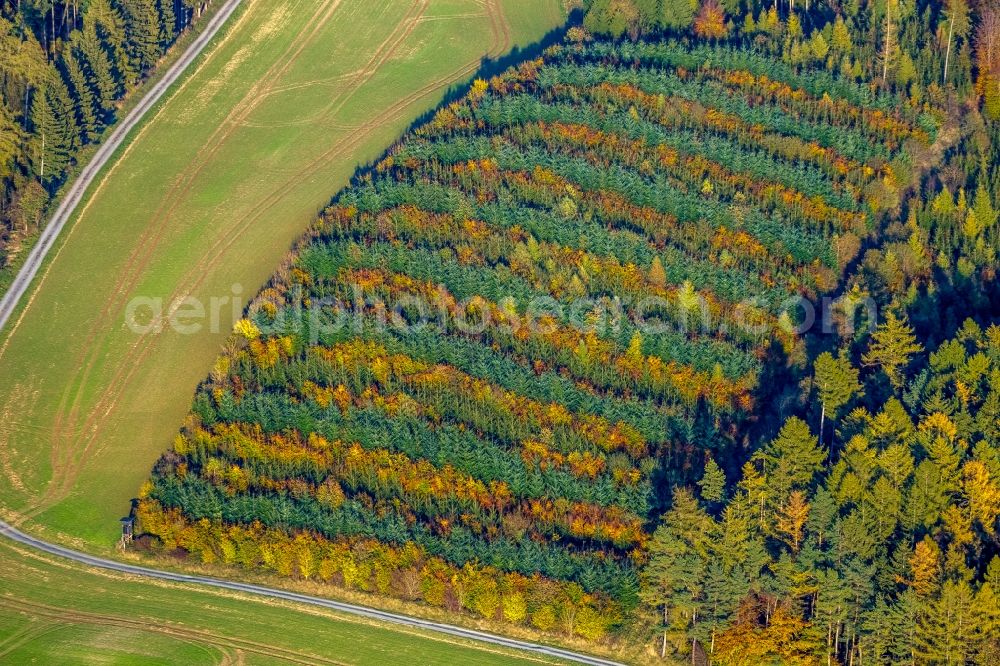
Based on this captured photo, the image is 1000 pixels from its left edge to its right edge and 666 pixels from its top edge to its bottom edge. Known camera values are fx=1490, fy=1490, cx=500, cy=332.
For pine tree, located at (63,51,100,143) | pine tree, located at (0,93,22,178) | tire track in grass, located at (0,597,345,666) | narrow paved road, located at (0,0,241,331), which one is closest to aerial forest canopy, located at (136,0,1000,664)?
tire track in grass, located at (0,597,345,666)

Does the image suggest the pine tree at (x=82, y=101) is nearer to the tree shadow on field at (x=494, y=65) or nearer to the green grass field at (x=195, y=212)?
the green grass field at (x=195, y=212)

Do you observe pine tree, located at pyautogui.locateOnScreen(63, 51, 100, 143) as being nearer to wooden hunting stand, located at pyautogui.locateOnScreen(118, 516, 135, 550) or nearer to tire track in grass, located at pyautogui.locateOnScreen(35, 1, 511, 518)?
tire track in grass, located at pyautogui.locateOnScreen(35, 1, 511, 518)

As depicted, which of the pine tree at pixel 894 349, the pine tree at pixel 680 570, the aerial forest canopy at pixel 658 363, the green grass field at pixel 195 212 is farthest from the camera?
the green grass field at pixel 195 212

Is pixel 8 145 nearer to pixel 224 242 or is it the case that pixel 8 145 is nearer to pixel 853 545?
pixel 224 242

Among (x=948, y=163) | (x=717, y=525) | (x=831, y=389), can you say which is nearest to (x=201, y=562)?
(x=717, y=525)

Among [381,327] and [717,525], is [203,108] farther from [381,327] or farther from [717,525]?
[717,525]

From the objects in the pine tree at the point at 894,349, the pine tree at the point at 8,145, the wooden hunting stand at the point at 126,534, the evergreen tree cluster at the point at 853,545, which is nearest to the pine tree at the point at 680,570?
the evergreen tree cluster at the point at 853,545
